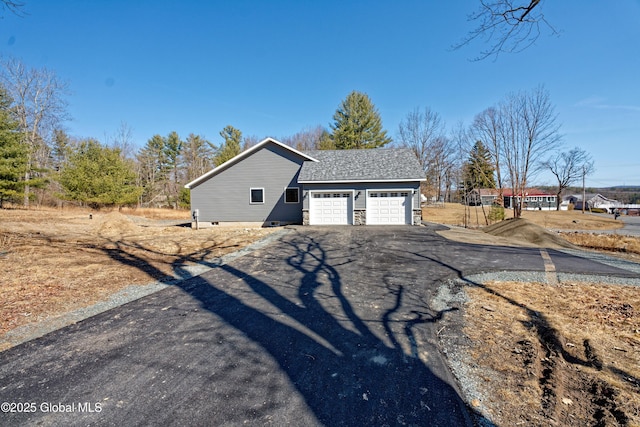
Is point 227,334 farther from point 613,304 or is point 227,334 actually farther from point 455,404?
point 613,304

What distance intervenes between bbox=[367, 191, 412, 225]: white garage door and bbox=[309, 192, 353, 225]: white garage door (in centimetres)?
125

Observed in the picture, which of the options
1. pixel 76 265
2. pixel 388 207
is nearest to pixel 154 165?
pixel 388 207

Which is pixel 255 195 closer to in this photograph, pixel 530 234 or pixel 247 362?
pixel 530 234

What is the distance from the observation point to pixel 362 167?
16219 millimetres

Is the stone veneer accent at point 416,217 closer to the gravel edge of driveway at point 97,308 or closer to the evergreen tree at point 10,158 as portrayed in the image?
the gravel edge of driveway at point 97,308

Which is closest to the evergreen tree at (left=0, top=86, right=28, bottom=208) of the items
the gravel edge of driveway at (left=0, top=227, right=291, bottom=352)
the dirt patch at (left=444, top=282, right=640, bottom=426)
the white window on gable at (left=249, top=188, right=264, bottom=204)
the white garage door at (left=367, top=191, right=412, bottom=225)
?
the white window on gable at (left=249, top=188, right=264, bottom=204)

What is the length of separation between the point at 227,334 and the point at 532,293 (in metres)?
5.37

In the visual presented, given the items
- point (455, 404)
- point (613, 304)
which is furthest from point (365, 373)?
point (613, 304)

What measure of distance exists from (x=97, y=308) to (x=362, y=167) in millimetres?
13997

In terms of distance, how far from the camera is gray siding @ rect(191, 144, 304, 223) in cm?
1684

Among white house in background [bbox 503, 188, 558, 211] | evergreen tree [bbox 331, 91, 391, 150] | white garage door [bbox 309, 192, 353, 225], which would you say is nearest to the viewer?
white garage door [bbox 309, 192, 353, 225]

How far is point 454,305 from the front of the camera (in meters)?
4.53

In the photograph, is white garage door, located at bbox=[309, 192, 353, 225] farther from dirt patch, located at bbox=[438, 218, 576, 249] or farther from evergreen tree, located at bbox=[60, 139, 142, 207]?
evergreen tree, located at bbox=[60, 139, 142, 207]

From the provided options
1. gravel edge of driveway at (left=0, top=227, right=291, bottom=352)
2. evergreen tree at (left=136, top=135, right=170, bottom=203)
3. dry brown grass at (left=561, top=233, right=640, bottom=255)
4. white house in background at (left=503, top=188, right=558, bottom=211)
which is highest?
evergreen tree at (left=136, top=135, right=170, bottom=203)
